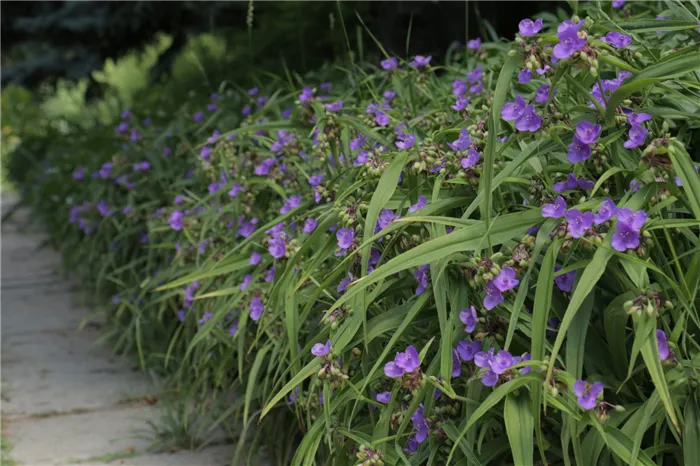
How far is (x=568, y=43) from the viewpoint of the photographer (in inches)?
50.9

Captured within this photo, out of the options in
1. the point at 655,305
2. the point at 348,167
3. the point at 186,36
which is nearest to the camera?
the point at 655,305

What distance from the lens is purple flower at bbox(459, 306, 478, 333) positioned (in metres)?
1.37

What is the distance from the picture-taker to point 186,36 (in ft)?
17.7

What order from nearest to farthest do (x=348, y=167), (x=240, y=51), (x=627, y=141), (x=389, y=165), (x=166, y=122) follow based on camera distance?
(x=627, y=141), (x=389, y=165), (x=348, y=167), (x=166, y=122), (x=240, y=51)

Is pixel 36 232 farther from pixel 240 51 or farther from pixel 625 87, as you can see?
pixel 625 87

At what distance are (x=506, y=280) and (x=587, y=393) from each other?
0.68 feet

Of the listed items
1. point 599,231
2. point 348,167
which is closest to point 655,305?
point 599,231

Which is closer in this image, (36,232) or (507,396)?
(507,396)

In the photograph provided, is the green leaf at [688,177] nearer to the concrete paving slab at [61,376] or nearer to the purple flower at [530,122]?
the purple flower at [530,122]

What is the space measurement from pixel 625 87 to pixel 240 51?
3424mm

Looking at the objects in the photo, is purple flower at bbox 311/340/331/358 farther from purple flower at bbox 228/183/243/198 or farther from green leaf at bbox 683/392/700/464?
purple flower at bbox 228/183/243/198

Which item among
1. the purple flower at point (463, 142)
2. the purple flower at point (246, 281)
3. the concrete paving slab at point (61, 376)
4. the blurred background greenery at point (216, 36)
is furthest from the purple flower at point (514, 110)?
the concrete paving slab at point (61, 376)

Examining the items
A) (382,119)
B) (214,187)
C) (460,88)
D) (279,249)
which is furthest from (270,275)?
(460,88)

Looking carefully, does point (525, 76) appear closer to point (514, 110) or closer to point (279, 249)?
point (514, 110)
